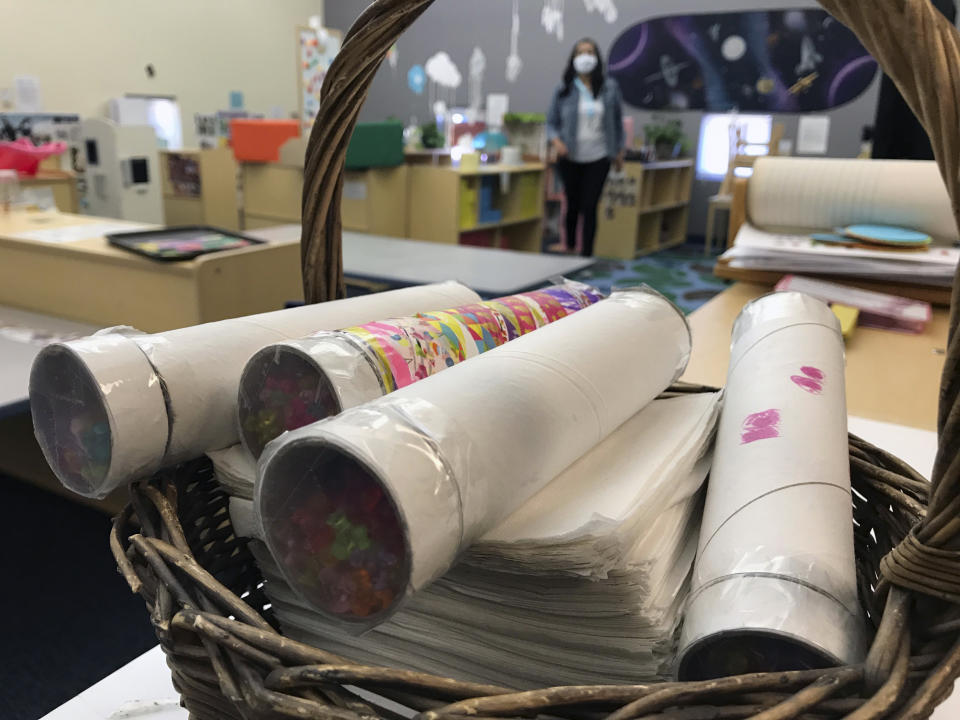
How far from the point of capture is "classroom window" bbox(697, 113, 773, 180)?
260 inches

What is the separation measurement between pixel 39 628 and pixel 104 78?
5687 millimetres

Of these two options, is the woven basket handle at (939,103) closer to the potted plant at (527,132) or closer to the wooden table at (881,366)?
the wooden table at (881,366)

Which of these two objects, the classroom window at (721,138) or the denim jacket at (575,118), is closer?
the denim jacket at (575,118)

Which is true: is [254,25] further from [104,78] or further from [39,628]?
[39,628]

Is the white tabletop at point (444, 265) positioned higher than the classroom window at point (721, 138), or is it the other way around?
the classroom window at point (721, 138)

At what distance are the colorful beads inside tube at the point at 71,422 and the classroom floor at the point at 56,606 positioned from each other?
1.13 meters

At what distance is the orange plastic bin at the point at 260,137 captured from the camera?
14.3 ft

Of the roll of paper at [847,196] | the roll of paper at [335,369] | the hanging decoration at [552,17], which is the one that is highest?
the hanging decoration at [552,17]

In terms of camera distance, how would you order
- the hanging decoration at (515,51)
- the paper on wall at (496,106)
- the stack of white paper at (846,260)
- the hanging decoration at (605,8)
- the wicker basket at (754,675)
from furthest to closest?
1. the hanging decoration at (515,51)
2. the hanging decoration at (605,8)
3. the paper on wall at (496,106)
4. the stack of white paper at (846,260)
5. the wicker basket at (754,675)

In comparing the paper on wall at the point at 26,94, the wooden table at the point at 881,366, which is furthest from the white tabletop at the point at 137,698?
the paper on wall at the point at 26,94

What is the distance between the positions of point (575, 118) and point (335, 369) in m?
4.88

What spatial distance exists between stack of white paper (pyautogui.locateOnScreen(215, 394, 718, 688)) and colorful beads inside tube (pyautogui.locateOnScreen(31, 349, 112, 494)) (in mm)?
117

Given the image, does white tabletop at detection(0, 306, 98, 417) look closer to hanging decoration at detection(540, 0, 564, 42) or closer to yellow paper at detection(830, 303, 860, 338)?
yellow paper at detection(830, 303, 860, 338)

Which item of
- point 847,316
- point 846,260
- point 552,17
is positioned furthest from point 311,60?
point 847,316
